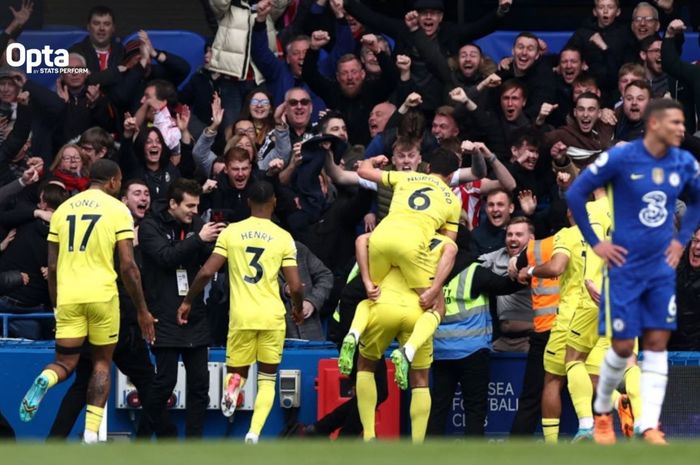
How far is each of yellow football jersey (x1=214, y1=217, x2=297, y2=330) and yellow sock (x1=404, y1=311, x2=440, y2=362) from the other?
3.94 feet

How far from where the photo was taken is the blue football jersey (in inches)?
410

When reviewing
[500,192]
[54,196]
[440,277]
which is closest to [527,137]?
[500,192]

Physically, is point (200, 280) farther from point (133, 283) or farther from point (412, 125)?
point (412, 125)

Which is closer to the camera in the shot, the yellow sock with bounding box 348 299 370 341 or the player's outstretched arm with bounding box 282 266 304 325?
the yellow sock with bounding box 348 299 370 341

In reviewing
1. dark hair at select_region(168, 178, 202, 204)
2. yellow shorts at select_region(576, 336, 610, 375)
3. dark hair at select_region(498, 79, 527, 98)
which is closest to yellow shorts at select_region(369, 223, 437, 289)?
yellow shorts at select_region(576, 336, 610, 375)

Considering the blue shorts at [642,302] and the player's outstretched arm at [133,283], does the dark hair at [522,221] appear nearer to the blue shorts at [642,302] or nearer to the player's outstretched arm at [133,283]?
the player's outstretched arm at [133,283]

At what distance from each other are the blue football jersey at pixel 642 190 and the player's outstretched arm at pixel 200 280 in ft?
12.9

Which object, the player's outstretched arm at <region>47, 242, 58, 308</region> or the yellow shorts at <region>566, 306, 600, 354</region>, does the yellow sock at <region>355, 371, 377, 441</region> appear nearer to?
the yellow shorts at <region>566, 306, 600, 354</region>

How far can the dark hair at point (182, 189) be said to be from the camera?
14.4 m

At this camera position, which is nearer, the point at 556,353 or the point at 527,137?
the point at 556,353

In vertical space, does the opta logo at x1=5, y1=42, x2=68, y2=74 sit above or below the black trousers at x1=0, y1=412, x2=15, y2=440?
above

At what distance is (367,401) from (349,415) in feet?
2.10

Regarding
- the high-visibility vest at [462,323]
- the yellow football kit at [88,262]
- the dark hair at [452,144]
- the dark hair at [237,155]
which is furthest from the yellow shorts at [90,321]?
the dark hair at [452,144]

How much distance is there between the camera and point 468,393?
14.0 m
